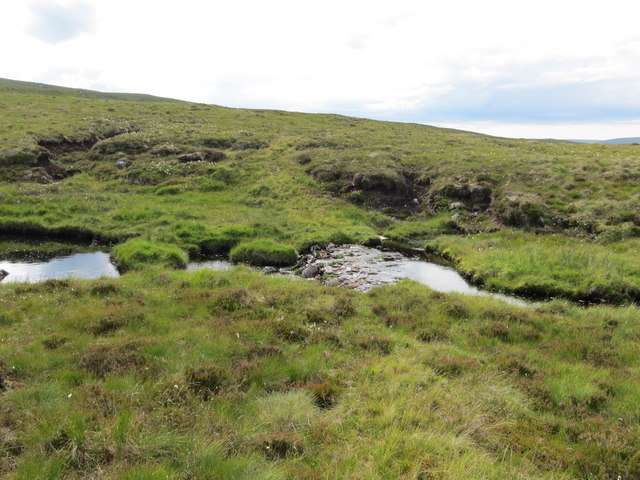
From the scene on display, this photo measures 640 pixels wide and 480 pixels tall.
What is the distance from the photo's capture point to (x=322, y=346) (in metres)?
10.9

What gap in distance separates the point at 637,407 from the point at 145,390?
35.5 feet

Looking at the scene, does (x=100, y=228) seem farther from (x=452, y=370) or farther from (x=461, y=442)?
(x=461, y=442)

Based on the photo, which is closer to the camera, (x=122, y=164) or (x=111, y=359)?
(x=111, y=359)

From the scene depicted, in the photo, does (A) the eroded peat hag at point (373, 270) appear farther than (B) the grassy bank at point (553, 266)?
Yes

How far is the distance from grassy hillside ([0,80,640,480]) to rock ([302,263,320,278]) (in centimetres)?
257

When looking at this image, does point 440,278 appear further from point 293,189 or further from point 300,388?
point 293,189

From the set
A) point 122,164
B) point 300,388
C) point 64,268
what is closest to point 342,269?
point 300,388

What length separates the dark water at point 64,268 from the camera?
20297 millimetres

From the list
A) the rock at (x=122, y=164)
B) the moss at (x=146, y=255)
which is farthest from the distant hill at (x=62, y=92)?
the moss at (x=146, y=255)

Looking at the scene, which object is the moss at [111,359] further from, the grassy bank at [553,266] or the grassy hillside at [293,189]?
the grassy bank at [553,266]

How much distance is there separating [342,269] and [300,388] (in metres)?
14.4

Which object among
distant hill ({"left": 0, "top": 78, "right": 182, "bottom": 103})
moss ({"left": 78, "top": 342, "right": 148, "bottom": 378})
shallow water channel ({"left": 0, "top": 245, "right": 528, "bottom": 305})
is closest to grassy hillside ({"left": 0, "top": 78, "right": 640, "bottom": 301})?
shallow water channel ({"left": 0, "top": 245, "right": 528, "bottom": 305})

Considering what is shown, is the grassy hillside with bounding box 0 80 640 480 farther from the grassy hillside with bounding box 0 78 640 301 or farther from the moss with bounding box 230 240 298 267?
the grassy hillside with bounding box 0 78 640 301

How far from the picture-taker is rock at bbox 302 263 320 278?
21.8m
